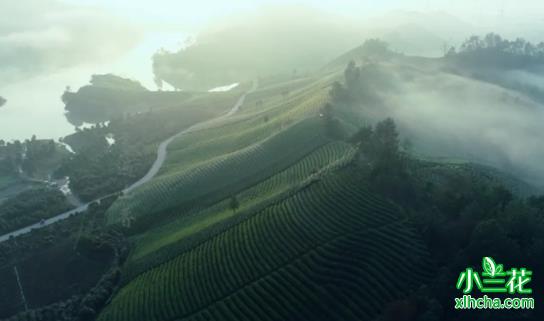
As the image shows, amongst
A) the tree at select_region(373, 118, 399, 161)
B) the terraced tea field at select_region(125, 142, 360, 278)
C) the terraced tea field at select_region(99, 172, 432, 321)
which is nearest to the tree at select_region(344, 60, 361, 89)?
the terraced tea field at select_region(125, 142, 360, 278)

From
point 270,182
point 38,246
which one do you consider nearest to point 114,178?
point 38,246

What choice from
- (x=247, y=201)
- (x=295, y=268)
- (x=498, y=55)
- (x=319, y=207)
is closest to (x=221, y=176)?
(x=247, y=201)

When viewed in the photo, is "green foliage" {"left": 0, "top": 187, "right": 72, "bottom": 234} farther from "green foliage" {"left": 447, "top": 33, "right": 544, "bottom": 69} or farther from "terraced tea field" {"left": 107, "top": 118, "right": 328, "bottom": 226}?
"green foliage" {"left": 447, "top": 33, "right": 544, "bottom": 69}

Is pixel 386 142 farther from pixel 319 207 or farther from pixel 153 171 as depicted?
pixel 153 171

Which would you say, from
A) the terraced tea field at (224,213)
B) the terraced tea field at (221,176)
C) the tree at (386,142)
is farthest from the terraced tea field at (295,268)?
the terraced tea field at (221,176)

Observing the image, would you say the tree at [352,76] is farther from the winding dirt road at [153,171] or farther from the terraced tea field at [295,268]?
the terraced tea field at [295,268]

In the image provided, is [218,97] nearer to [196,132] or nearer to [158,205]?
[196,132]
